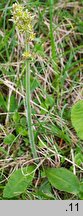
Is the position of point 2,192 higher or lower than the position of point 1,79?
lower

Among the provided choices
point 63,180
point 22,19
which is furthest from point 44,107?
→ point 22,19

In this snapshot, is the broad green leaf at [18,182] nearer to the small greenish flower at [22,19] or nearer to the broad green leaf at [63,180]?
the broad green leaf at [63,180]

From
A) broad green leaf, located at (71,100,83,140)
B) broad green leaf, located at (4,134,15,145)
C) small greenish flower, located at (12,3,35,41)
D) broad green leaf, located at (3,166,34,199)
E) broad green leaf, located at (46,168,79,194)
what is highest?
small greenish flower, located at (12,3,35,41)

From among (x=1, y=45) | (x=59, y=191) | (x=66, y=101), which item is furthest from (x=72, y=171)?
(x=1, y=45)

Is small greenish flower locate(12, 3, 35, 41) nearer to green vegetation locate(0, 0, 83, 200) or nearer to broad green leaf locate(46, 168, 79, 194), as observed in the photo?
green vegetation locate(0, 0, 83, 200)

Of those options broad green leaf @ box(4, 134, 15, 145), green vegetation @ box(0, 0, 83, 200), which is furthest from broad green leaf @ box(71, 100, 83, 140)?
broad green leaf @ box(4, 134, 15, 145)

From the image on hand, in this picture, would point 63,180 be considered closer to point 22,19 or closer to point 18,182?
point 18,182

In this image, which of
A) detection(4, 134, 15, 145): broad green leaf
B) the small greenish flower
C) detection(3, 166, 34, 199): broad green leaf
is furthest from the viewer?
detection(4, 134, 15, 145): broad green leaf

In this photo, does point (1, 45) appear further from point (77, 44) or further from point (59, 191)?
point (59, 191)
